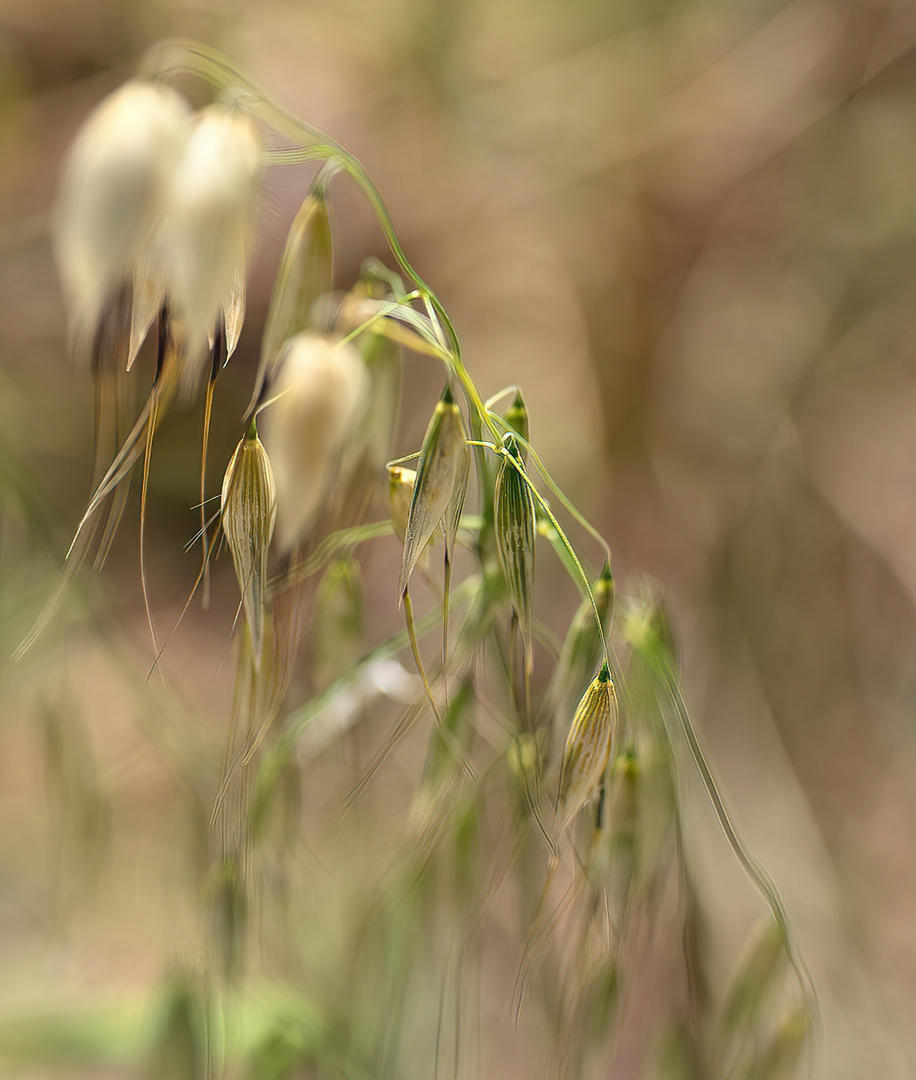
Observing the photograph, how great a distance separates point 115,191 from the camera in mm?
239

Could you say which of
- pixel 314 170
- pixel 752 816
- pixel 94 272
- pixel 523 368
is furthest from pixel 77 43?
pixel 752 816

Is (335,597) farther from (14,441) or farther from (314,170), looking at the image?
(314,170)

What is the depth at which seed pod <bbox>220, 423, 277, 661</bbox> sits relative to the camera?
245mm

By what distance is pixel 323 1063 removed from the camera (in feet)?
1.24

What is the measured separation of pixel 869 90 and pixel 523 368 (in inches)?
18.3

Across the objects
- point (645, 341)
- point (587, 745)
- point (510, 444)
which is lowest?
point (587, 745)

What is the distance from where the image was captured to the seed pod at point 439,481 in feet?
0.80

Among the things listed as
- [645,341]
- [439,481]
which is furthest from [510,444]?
[645,341]

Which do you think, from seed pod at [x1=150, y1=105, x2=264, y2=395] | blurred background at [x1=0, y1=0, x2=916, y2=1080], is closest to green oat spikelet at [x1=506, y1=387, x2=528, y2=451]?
seed pod at [x1=150, y1=105, x2=264, y2=395]

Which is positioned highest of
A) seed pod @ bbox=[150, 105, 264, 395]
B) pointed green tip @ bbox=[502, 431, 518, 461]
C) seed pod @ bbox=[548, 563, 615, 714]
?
seed pod @ bbox=[150, 105, 264, 395]

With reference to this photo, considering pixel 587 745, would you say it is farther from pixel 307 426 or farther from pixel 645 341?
pixel 645 341

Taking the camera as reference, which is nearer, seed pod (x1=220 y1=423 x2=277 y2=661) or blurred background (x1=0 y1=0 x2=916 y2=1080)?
seed pod (x1=220 y1=423 x2=277 y2=661)

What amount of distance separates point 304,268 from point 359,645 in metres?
0.19

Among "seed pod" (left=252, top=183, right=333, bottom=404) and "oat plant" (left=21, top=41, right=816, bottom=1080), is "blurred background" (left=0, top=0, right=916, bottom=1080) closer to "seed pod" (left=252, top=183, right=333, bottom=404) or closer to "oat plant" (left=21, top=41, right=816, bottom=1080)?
"oat plant" (left=21, top=41, right=816, bottom=1080)
